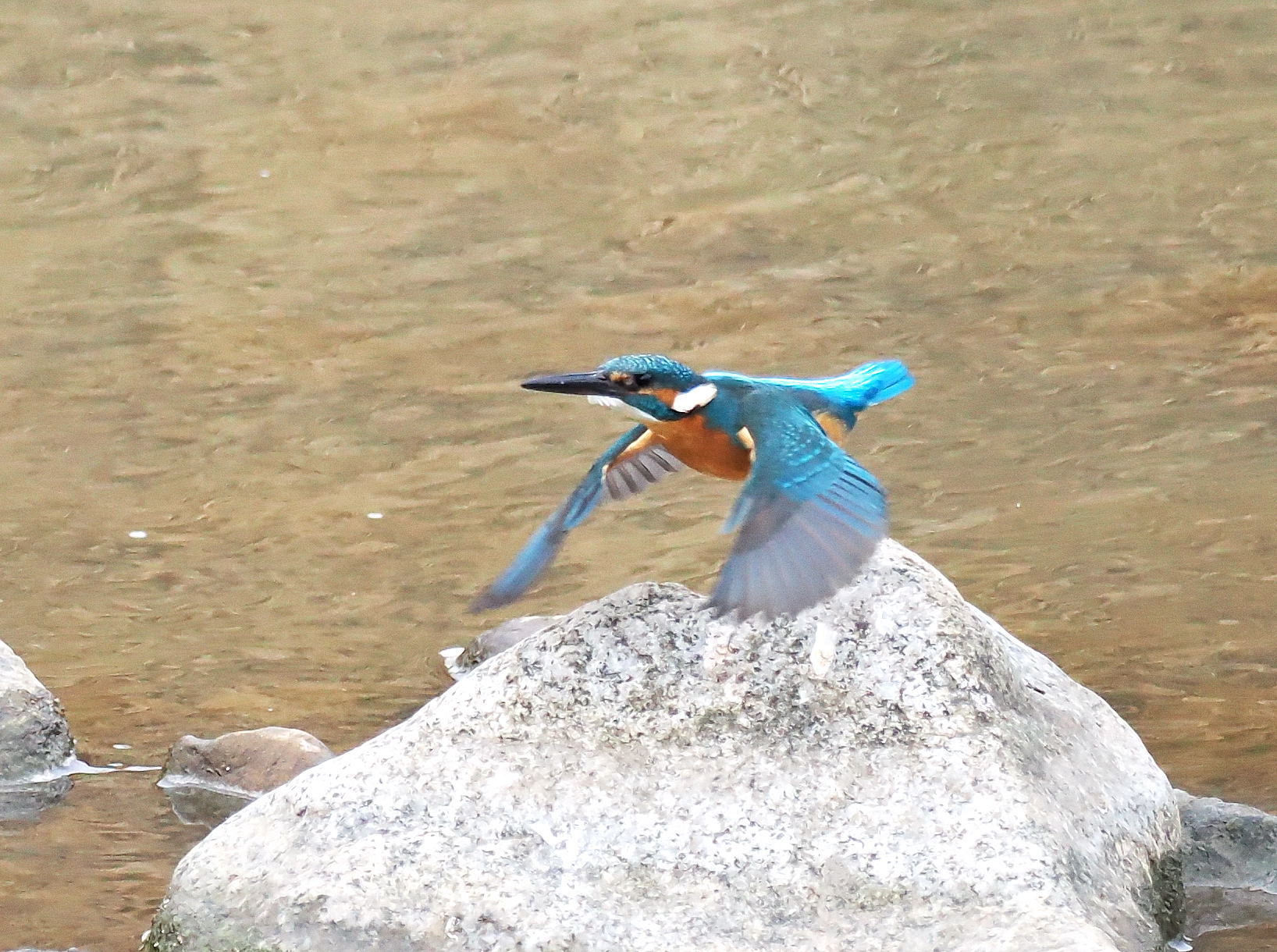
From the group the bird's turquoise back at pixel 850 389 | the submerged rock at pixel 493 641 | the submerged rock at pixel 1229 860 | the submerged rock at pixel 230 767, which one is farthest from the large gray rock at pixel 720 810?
the submerged rock at pixel 493 641

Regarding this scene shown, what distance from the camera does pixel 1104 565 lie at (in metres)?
7.00

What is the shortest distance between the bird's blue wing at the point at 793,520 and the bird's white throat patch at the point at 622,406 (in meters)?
0.21

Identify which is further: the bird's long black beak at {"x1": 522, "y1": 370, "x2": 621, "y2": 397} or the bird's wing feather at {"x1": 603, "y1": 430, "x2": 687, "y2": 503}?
the bird's wing feather at {"x1": 603, "y1": 430, "x2": 687, "y2": 503}

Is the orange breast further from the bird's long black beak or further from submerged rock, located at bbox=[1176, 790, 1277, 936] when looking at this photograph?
submerged rock, located at bbox=[1176, 790, 1277, 936]

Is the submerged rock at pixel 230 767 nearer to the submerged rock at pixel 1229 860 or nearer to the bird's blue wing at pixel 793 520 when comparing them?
the bird's blue wing at pixel 793 520

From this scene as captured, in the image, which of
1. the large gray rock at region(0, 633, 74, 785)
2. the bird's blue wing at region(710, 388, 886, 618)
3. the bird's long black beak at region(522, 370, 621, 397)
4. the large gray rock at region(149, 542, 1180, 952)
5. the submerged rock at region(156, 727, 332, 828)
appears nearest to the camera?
the bird's blue wing at region(710, 388, 886, 618)

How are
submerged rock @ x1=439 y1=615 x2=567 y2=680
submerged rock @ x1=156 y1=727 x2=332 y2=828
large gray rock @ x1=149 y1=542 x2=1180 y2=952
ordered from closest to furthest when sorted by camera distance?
1. large gray rock @ x1=149 y1=542 x2=1180 y2=952
2. submerged rock @ x1=156 y1=727 x2=332 y2=828
3. submerged rock @ x1=439 y1=615 x2=567 y2=680

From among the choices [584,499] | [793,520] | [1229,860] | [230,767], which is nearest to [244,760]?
[230,767]

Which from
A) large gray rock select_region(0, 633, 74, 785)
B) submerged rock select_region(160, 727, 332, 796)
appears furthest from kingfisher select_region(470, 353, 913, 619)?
large gray rock select_region(0, 633, 74, 785)

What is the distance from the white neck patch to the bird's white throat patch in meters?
0.07

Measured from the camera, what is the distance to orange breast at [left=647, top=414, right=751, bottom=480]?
4.54m

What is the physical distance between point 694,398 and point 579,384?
27cm

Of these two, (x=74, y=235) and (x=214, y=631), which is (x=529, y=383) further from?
(x=74, y=235)

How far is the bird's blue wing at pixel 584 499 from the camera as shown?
477 cm
